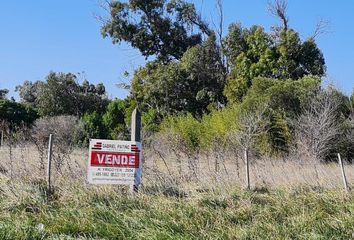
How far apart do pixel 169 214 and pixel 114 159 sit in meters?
2.00

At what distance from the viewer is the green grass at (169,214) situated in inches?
252

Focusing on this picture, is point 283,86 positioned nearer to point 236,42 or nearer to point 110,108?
point 236,42

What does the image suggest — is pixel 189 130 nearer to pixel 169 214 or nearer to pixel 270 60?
A: pixel 270 60

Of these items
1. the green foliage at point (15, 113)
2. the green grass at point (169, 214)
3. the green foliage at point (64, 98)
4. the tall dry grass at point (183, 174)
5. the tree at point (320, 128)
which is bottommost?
the green grass at point (169, 214)

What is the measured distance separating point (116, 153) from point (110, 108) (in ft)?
96.3

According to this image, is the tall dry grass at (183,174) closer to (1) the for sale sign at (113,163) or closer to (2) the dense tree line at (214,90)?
(1) the for sale sign at (113,163)

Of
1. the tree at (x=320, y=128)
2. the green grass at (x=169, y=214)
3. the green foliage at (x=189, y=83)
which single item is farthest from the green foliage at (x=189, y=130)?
the green grass at (x=169, y=214)

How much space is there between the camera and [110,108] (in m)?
37.9

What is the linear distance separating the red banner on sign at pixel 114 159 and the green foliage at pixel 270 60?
74.3ft

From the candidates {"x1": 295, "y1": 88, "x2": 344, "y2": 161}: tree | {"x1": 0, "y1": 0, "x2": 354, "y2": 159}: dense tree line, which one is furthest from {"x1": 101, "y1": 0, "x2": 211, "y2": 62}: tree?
{"x1": 295, "y1": 88, "x2": 344, "y2": 161}: tree

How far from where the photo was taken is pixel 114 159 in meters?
8.87

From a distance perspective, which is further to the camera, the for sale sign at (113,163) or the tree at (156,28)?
the tree at (156,28)

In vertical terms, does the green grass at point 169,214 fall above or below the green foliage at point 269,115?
below

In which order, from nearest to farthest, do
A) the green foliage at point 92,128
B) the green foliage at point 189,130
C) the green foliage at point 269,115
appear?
the green foliage at point 269,115, the green foliage at point 189,130, the green foliage at point 92,128
